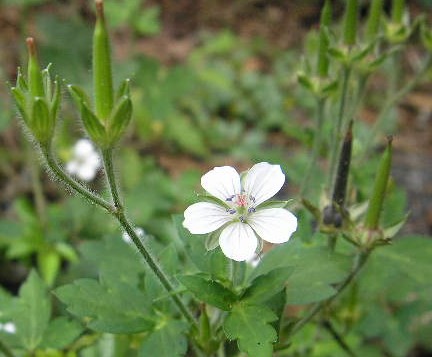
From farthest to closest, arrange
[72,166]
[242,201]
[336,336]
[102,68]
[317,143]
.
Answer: [72,166], [317,143], [336,336], [242,201], [102,68]

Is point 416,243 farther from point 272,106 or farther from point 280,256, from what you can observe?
point 272,106

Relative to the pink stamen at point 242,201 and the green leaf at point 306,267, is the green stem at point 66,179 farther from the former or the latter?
the green leaf at point 306,267

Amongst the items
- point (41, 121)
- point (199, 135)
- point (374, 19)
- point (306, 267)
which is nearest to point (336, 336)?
point (306, 267)

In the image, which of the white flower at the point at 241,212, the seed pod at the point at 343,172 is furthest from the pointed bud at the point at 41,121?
the seed pod at the point at 343,172

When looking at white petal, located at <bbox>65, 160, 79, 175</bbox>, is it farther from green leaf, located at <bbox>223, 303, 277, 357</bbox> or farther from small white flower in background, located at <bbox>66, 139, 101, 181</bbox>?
green leaf, located at <bbox>223, 303, 277, 357</bbox>

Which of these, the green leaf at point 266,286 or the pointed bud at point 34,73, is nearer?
→ the pointed bud at point 34,73

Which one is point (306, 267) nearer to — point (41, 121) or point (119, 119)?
point (119, 119)

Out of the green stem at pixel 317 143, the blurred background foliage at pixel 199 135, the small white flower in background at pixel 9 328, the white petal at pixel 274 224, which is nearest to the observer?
the white petal at pixel 274 224
